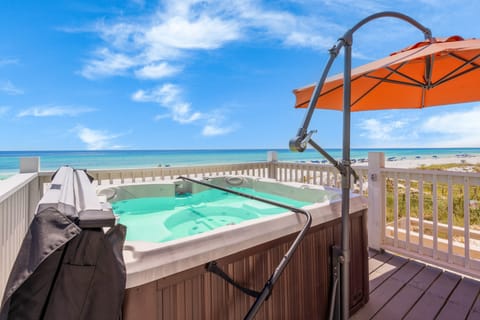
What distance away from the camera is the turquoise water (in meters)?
2.41

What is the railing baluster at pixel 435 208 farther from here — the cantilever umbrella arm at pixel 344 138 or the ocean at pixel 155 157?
the ocean at pixel 155 157

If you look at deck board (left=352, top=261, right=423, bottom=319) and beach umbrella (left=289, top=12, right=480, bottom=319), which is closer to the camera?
beach umbrella (left=289, top=12, right=480, bottom=319)

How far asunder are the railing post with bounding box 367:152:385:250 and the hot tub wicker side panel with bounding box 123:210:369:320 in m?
1.21

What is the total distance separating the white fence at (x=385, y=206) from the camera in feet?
6.48

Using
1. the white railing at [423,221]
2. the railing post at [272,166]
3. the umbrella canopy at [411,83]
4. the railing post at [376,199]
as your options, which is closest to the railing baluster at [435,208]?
the white railing at [423,221]

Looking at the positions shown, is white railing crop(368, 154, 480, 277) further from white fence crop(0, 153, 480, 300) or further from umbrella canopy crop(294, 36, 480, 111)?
umbrella canopy crop(294, 36, 480, 111)

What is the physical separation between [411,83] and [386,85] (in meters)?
0.38

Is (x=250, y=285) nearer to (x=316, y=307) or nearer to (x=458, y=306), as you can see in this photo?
(x=316, y=307)

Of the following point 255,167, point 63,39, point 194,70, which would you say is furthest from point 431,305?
point 194,70

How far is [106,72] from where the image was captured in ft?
47.9

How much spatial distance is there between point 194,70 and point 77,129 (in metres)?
12.9

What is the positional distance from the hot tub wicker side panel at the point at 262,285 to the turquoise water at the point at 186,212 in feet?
2.20

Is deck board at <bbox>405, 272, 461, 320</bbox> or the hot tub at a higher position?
the hot tub

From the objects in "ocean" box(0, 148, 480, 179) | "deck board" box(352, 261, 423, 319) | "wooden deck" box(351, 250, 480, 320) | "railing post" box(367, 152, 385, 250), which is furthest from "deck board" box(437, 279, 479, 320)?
"ocean" box(0, 148, 480, 179)
